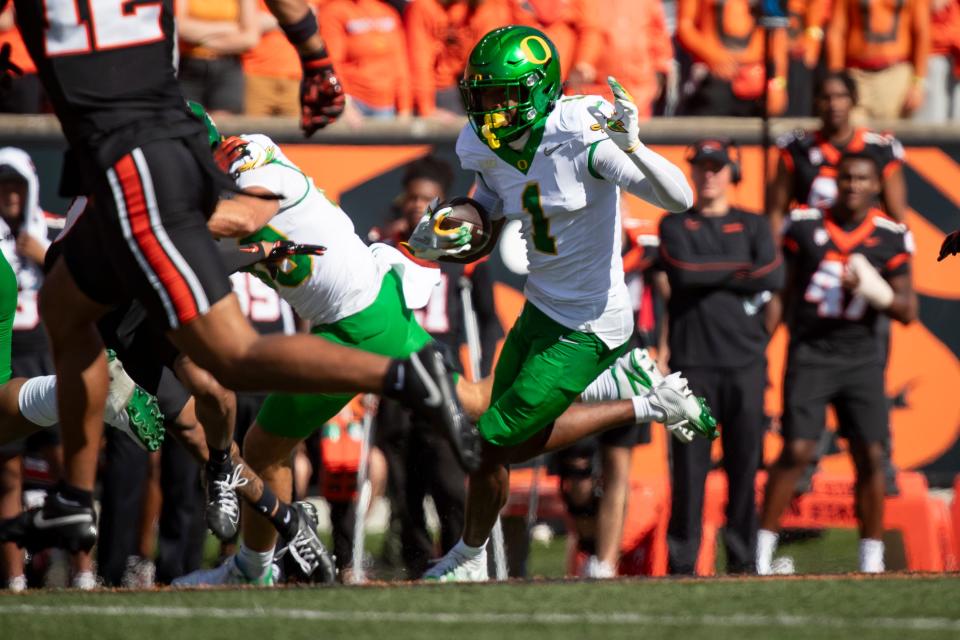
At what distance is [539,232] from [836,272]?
2.57 meters

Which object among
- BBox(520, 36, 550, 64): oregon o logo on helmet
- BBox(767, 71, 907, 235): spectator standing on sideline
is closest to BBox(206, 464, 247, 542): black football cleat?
BBox(520, 36, 550, 64): oregon o logo on helmet

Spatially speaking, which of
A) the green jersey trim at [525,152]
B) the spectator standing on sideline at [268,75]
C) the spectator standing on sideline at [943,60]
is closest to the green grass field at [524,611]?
the green jersey trim at [525,152]

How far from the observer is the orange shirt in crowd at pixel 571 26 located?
34.5 feet

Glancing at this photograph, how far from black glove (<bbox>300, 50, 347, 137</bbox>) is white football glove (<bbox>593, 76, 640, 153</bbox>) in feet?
3.05

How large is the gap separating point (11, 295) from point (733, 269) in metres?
3.45

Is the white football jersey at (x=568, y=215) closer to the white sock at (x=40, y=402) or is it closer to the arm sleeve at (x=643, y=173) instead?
the arm sleeve at (x=643, y=173)

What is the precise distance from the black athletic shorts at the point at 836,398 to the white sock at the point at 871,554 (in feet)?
1.61

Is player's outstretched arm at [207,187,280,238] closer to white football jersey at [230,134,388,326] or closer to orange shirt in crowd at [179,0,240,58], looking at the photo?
white football jersey at [230,134,388,326]

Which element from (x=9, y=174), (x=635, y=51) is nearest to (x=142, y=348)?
(x=9, y=174)

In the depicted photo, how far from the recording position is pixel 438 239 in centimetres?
643

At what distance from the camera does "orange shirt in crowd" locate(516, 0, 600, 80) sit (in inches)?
414

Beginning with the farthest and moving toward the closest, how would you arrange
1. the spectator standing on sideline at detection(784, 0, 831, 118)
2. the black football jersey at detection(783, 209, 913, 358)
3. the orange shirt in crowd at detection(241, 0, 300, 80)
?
the spectator standing on sideline at detection(784, 0, 831, 118), the orange shirt in crowd at detection(241, 0, 300, 80), the black football jersey at detection(783, 209, 913, 358)

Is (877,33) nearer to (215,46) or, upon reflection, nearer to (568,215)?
(215,46)

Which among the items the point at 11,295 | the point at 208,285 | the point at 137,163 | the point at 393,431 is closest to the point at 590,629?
the point at 208,285
